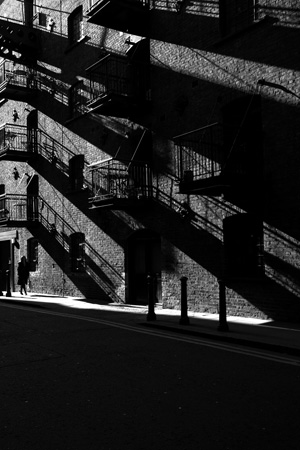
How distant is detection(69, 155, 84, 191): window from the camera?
19125 millimetres

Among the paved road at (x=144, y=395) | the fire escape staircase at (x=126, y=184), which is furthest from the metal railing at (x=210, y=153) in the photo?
the paved road at (x=144, y=395)

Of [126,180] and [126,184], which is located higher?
[126,180]

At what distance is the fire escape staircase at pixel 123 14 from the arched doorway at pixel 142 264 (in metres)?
6.64

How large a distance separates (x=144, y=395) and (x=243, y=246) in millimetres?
7616

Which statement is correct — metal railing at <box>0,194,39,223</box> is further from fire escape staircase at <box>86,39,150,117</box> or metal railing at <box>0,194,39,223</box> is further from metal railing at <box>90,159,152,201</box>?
fire escape staircase at <box>86,39,150,117</box>

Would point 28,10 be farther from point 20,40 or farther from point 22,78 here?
point 22,78

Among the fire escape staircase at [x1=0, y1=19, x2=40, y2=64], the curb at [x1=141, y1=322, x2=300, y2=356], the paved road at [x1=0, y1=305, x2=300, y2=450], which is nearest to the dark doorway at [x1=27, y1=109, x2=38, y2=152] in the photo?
the fire escape staircase at [x1=0, y1=19, x2=40, y2=64]

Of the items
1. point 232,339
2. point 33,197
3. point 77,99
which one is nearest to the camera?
point 232,339

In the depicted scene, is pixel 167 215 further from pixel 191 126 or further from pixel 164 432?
pixel 164 432

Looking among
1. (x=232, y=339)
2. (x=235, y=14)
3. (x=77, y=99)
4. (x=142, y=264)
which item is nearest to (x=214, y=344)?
(x=232, y=339)

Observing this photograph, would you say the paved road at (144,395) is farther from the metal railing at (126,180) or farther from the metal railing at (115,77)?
the metal railing at (115,77)

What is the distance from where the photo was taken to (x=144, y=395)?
17.1ft

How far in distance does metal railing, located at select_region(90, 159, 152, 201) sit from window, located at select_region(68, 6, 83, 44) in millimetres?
6584

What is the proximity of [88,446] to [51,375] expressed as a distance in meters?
2.43
